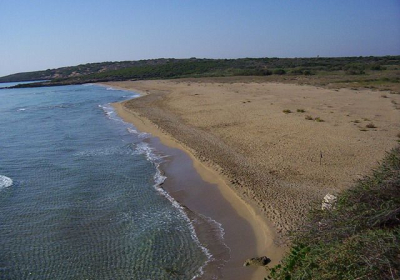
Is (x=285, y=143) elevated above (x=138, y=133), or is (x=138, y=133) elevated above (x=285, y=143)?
(x=285, y=143)

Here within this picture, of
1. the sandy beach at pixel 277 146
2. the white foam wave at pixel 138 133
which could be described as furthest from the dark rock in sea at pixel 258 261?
the white foam wave at pixel 138 133

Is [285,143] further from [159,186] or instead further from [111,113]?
[111,113]

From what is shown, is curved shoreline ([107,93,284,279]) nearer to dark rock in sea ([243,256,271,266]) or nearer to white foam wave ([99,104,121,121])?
dark rock in sea ([243,256,271,266])

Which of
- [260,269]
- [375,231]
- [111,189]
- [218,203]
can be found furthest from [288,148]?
[375,231]

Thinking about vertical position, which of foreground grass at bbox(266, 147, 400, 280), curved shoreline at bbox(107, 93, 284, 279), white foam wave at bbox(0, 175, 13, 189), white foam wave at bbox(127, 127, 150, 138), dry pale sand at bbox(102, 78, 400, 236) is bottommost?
curved shoreline at bbox(107, 93, 284, 279)

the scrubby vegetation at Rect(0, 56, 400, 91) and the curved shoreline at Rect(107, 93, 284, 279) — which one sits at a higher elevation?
the scrubby vegetation at Rect(0, 56, 400, 91)

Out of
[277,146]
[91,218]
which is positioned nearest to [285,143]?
[277,146]

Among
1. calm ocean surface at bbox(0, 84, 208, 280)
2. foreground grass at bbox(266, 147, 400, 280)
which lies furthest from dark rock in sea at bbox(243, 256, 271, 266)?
foreground grass at bbox(266, 147, 400, 280)

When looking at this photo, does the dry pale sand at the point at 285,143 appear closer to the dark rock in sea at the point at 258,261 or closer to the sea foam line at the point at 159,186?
the dark rock in sea at the point at 258,261
